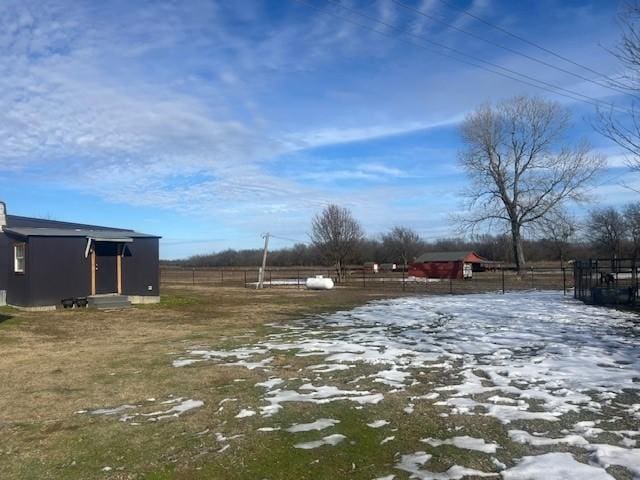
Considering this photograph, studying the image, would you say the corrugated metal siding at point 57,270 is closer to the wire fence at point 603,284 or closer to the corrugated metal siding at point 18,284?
the corrugated metal siding at point 18,284

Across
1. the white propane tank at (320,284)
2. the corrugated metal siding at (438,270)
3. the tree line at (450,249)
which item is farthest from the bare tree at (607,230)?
the white propane tank at (320,284)

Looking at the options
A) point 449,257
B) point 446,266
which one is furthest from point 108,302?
point 449,257

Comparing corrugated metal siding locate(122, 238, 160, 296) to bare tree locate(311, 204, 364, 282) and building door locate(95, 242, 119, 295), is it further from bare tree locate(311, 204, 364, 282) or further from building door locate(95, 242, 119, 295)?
bare tree locate(311, 204, 364, 282)

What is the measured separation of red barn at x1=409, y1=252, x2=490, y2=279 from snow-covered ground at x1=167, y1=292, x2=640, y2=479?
39663 millimetres

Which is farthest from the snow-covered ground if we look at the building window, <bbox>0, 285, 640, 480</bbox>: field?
the building window

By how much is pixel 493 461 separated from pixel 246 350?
6.37 meters

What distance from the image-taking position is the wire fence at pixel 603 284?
18516mm

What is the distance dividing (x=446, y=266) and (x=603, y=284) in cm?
3523

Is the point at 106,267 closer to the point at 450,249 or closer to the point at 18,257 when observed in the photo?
the point at 18,257

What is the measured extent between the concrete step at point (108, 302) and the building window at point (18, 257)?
2644mm

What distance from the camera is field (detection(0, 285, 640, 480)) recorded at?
14.1ft

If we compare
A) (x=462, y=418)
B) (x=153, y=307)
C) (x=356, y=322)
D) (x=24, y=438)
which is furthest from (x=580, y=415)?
(x=153, y=307)

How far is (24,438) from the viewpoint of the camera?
510 cm

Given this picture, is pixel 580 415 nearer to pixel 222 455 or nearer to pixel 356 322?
pixel 222 455
